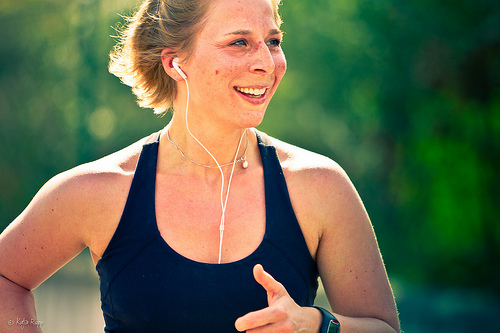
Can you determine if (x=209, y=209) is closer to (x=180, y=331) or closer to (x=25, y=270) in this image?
(x=180, y=331)

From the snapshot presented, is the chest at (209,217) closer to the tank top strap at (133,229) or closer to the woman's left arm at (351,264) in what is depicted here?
the tank top strap at (133,229)

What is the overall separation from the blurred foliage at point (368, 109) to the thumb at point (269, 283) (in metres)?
5.70

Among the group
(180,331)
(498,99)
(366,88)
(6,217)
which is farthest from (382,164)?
(180,331)

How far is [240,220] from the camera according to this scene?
1993 millimetres

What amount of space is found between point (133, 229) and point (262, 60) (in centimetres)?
71

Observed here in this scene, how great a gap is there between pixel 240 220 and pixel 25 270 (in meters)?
0.78

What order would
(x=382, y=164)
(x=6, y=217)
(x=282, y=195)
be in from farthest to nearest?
(x=6, y=217)
(x=382, y=164)
(x=282, y=195)

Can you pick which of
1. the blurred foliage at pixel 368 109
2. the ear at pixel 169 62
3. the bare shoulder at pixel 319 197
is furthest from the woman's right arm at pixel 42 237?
the blurred foliage at pixel 368 109

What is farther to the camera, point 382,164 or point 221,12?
point 382,164

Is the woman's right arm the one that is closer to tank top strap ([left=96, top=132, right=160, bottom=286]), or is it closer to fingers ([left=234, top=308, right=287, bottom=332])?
tank top strap ([left=96, top=132, right=160, bottom=286])

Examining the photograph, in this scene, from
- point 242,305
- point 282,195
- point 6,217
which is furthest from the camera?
point 6,217

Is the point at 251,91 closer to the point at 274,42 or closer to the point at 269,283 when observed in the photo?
the point at 274,42

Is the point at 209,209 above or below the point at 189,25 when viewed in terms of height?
below

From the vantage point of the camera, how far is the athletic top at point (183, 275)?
73.2 inches
